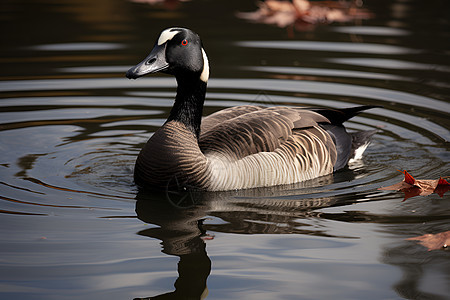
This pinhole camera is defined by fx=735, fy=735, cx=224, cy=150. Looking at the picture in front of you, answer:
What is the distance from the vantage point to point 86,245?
6.08 m

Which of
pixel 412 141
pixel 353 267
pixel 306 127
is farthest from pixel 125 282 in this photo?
pixel 412 141

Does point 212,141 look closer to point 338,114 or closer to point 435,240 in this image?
point 338,114

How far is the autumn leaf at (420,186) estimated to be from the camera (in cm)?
757

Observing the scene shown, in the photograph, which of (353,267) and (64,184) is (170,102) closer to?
(64,184)

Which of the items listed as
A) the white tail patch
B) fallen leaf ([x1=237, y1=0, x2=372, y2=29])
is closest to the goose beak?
the white tail patch

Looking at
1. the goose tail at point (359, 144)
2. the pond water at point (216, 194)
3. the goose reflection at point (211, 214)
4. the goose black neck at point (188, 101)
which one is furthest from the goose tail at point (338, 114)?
the goose black neck at point (188, 101)

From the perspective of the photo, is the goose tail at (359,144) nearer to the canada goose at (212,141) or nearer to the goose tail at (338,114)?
the goose tail at (338,114)

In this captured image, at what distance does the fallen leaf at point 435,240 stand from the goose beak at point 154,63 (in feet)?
9.49

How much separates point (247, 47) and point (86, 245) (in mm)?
7833

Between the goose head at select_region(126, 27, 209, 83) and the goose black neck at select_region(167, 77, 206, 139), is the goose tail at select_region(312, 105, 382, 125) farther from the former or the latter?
the goose head at select_region(126, 27, 209, 83)

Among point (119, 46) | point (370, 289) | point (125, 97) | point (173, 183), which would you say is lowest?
point (370, 289)

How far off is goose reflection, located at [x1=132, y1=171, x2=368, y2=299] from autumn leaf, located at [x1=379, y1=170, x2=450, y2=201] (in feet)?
2.03

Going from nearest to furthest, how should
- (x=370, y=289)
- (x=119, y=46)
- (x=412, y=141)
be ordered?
(x=370, y=289), (x=412, y=141), (x=119, y=46)

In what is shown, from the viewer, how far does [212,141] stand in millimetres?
7750
